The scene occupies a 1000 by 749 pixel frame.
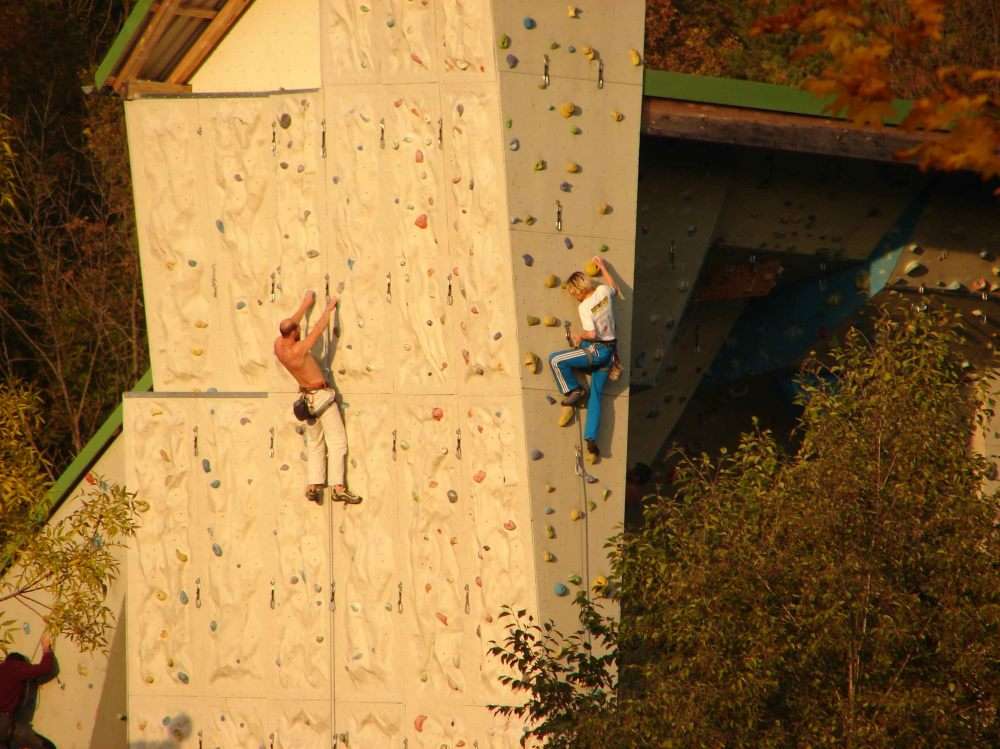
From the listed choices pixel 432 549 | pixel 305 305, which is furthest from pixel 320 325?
pixel 432 549

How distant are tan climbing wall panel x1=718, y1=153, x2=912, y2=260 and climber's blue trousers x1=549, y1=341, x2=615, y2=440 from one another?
2699mm

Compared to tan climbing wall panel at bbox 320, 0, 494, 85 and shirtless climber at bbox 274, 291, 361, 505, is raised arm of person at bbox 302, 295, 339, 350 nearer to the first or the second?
shirtless climber at bbox 274, 291, 361, 505

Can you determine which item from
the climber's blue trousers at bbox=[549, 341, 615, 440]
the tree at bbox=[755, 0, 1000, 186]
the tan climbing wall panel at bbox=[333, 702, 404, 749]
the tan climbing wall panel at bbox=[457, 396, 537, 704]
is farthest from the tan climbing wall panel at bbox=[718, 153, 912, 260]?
the tree at bbox=[755, 0, 1000, 186]

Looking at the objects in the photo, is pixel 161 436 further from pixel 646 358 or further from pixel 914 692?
pixel 914 692

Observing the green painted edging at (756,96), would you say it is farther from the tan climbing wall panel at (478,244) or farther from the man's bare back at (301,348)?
the man's bare back at (301,348)

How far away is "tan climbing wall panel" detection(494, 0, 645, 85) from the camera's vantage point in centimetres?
1320

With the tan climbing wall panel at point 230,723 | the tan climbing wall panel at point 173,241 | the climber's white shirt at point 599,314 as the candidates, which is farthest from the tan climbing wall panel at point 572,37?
the tan climbing wall panel at point 230,723

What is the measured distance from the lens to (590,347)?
13.1 metres

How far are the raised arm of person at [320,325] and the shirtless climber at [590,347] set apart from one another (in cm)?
192

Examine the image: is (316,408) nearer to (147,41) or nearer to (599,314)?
(599,314)

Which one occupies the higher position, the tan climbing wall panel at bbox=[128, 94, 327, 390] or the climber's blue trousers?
the tan climbing wall panel at bbox=[128, 94, 327, 390]

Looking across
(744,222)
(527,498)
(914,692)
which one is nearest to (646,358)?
(744,222)

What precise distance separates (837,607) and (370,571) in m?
5.55

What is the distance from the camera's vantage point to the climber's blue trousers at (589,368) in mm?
13109
